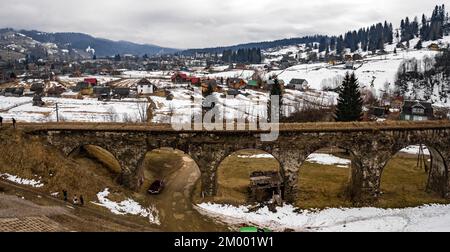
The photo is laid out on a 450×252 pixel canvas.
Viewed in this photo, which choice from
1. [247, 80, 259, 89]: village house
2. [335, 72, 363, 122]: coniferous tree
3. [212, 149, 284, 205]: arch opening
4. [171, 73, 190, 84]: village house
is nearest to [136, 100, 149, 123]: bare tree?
[212, 149, 284, 205]: arch opening

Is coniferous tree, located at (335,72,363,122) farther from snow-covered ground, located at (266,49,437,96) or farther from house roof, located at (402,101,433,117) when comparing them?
snow-covered ground, located at (266,49,437,96)

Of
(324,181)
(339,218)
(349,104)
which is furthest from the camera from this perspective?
(349,104)

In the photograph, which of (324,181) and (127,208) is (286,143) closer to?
(324,181)

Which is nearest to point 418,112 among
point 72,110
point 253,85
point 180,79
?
point 253,85

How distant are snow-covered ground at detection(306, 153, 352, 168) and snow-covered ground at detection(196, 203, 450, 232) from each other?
16.1 metres

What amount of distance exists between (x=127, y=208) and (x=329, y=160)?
97.8 feet

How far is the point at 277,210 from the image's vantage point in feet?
98.5

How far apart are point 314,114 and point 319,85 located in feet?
276

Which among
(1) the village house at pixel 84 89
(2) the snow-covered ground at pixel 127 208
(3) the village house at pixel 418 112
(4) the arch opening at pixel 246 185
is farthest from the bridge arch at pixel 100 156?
(1) the village house at pixel 84 89

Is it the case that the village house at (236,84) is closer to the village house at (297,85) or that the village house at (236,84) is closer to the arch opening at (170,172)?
the village house at (297,85)

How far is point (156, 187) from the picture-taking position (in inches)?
1321

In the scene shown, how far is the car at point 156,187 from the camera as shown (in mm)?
33000
